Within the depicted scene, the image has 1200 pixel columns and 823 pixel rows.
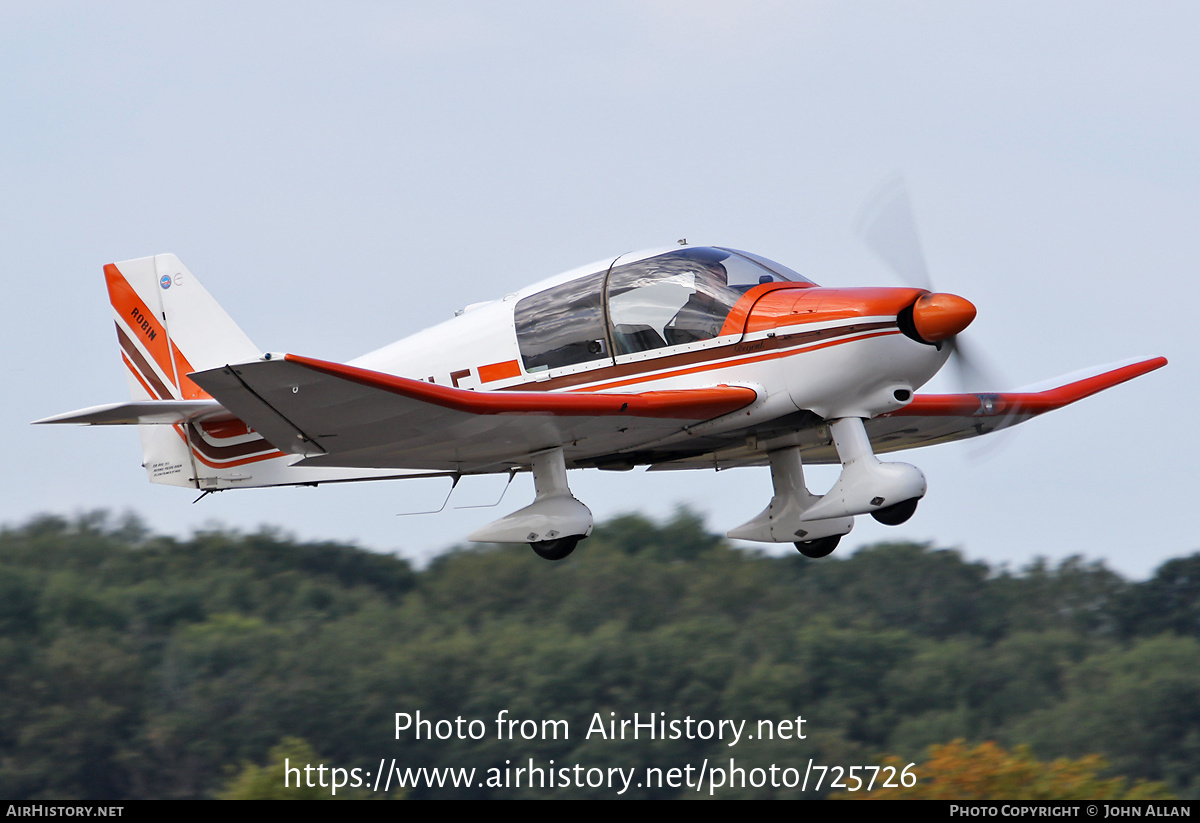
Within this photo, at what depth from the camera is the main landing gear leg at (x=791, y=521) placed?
1188cm

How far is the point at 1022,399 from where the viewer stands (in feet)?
43.8

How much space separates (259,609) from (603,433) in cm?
4218

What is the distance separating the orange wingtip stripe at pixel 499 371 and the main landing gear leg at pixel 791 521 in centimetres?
256

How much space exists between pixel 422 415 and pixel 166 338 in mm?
4938

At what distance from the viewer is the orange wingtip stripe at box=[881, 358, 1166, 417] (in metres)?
12.3

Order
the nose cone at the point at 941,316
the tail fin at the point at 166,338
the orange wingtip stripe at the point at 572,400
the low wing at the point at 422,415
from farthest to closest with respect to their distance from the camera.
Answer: the tail fin at the point at 166,338, the nose cone at the point at 941,316, the orange wingtip stripe at the point at 572,400, the low wing at the point at 422,415

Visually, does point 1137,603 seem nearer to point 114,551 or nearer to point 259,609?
point 259,609

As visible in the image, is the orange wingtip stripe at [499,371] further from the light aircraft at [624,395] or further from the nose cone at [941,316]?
the nose cone at [941,316]

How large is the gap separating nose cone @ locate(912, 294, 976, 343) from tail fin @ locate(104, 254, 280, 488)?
6.84 m

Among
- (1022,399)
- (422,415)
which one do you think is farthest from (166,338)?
(1022,399)

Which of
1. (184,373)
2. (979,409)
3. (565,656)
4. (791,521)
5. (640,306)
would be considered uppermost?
(184,373)

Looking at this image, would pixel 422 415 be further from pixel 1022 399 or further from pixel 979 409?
pixel 1022 399

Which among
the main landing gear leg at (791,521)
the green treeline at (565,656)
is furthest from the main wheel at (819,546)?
the green treeline at (565,656)
